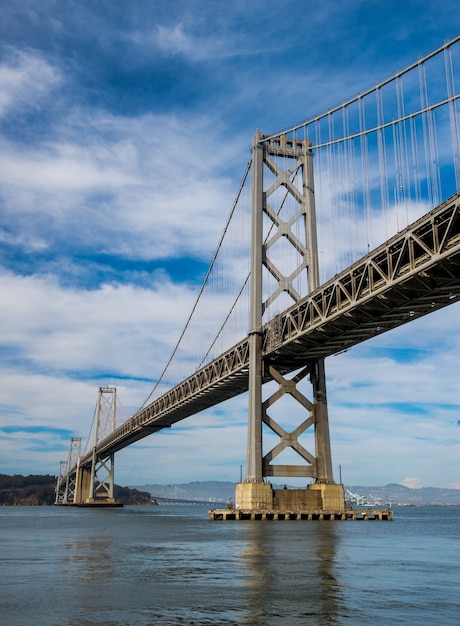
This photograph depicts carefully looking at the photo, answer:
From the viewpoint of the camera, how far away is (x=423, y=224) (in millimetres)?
29219

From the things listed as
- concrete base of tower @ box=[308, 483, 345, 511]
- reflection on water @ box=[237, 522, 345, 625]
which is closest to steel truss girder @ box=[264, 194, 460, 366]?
concrete base of tower @ box=[308, 483, 345, 511]

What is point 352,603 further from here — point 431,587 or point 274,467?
point 274,467

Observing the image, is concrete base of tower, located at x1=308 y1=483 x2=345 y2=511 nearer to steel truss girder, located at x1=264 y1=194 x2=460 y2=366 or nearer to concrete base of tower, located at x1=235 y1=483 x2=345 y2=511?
concrete base of tower, located at x1=235 y1=483 x2=345 y2=511

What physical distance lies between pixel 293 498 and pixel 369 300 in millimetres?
16009

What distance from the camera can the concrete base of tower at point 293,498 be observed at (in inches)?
1673

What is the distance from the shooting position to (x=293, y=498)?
43.7 m

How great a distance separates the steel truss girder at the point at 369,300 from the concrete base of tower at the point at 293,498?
7.94 metres

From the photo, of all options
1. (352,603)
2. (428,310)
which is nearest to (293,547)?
(352,603)

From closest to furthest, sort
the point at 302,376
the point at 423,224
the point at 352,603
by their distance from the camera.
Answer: the point at 352,603 → the point at 423,224 → the point at 302,376

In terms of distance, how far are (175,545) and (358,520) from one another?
2471cm

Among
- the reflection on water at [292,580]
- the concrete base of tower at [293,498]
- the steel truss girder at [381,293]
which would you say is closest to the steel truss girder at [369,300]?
the steel truss girder at [381,293]

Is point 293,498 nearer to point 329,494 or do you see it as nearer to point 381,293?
point 329,494

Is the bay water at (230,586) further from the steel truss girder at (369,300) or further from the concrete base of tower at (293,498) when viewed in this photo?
the concrete base of tower at (293,498)

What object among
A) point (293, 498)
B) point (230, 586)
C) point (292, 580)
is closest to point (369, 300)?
point (293, 498)
